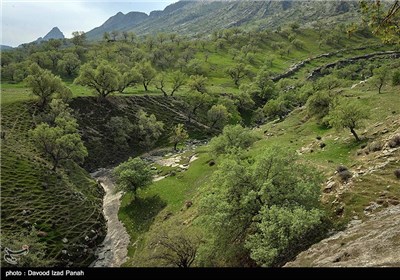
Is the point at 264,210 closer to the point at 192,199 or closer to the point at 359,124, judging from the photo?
the point at 192,199

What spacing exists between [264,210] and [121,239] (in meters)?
30.1

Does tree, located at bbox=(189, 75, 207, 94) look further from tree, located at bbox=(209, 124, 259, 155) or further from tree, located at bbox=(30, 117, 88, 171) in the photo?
tree, located at bbox=(30, 117, 88, 171)

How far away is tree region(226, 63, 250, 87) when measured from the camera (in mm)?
159125

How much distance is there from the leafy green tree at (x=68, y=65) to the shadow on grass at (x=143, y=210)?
351 feet

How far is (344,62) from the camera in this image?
615 ft

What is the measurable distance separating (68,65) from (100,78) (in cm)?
5997

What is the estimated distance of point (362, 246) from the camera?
935 inches

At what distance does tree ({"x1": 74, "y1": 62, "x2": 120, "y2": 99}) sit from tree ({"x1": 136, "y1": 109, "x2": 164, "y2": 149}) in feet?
41.5

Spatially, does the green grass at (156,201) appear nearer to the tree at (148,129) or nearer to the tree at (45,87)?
the tree at (148,129)

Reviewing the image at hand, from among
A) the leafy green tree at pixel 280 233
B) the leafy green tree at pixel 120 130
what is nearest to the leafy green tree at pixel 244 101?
the leafy green tree at pixel 120 130

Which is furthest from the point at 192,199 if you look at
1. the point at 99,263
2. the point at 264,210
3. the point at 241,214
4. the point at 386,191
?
the point at 386,191

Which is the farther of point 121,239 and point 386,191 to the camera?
point 121,239
